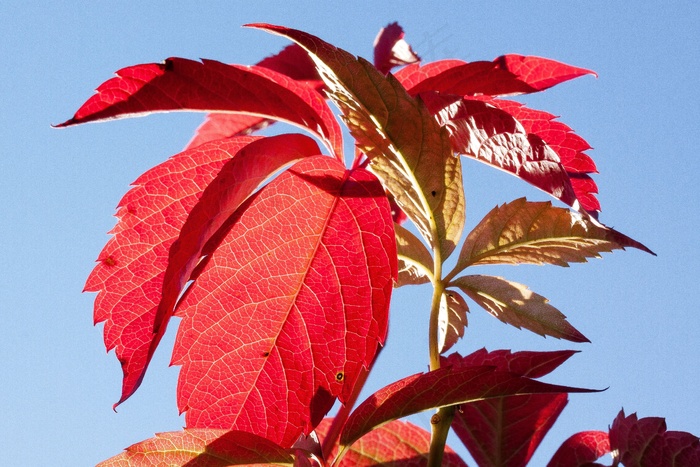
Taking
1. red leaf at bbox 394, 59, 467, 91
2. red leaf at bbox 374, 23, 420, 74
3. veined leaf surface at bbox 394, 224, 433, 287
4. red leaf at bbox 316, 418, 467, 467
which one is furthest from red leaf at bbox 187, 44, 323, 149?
red leaf at bbox 316, 418, 467, 467

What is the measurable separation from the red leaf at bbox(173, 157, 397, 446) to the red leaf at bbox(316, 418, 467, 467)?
111 millimetres

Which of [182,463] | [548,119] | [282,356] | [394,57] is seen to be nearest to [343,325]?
[282,356]

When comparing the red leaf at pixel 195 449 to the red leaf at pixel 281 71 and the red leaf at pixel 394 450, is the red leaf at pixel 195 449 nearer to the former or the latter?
the red leaf at pixel 394 450

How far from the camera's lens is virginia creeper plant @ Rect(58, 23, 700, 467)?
648 mm

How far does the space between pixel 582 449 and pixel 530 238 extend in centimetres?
24

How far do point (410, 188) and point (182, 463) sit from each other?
1.15ft

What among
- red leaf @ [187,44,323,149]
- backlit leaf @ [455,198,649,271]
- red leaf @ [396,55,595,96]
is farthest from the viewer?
red leaf @ [187,44,323,149]

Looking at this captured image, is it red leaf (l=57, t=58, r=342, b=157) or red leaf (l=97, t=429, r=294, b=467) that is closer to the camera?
red leaf (l=97, t=429, r=294, b=467)

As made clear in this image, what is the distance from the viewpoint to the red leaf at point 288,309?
68 cm

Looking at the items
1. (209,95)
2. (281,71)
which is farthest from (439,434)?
(281,71)

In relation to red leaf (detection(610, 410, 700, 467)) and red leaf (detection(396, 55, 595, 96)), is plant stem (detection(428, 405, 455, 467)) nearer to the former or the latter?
red leaf (detection(610, 410, 700, 467))

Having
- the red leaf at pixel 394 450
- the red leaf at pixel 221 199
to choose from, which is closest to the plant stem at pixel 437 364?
the red leaf at pixel 394 450

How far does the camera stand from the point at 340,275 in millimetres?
723

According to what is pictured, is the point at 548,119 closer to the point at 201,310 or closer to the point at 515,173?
the point at 515,173
